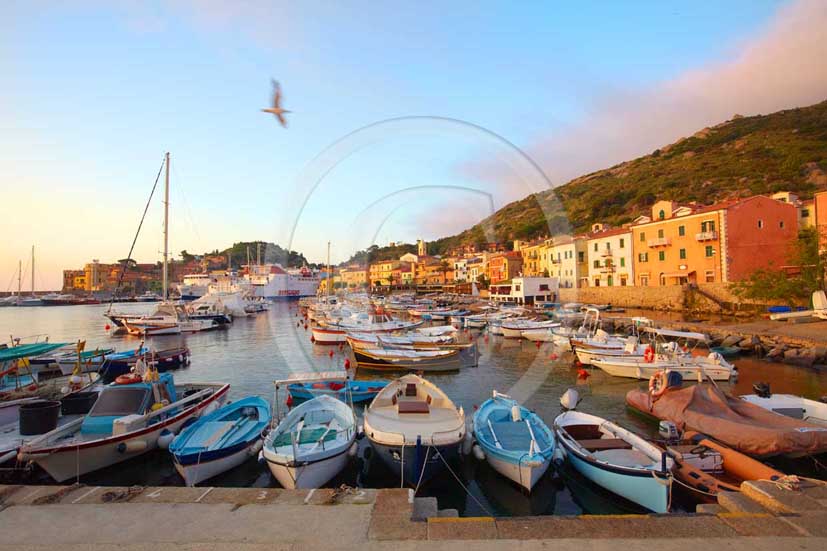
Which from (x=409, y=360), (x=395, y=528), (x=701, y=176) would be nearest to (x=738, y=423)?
(x=395, y=528)

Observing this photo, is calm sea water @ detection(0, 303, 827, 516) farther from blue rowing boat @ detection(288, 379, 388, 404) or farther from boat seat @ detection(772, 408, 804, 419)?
boat seat @ detection(772, 408, 804, 419)

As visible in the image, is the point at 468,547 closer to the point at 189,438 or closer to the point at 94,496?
the point at 94,496

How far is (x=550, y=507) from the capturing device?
8102 millimetres

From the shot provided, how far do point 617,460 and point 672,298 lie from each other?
38.9 meters

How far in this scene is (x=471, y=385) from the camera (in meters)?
19.3

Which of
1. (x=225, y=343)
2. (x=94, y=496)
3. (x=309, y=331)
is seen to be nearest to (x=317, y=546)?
(x=94, y=496)

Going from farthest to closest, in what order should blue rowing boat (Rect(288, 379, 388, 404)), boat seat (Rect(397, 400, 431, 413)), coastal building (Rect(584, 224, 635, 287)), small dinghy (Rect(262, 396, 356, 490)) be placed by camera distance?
coastal building (Rect(584, 224, 635, 287)) < blue rowing boat (Rect(288, 379, 388, 404)) < boat seat (Rect(397, 400, 431, 413)) < small dinghy (Rect(262, 396, 356, 490))

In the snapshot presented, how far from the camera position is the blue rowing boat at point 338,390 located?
15031mm

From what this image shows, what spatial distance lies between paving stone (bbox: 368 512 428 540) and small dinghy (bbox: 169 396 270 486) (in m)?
5.37

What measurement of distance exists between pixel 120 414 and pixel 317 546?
8116 mm

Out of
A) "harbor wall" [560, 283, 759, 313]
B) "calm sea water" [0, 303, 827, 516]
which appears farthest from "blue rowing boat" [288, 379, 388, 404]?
"harbor wall" [560, 283, 759, 313]

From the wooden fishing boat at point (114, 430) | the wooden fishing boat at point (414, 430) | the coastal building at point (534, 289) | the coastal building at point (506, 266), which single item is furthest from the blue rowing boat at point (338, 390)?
the coastal building at point (506, 266)

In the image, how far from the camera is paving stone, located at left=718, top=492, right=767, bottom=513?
508cm

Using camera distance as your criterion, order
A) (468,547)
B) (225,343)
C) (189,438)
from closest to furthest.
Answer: (468,547)
(189,438)
(225,343)
